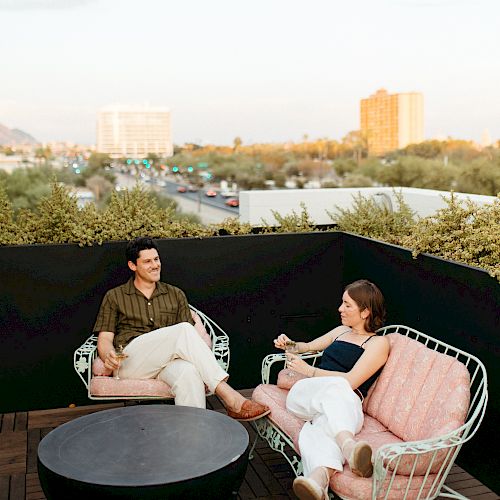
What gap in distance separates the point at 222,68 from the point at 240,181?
830 inches

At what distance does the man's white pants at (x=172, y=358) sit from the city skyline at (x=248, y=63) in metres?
35.3

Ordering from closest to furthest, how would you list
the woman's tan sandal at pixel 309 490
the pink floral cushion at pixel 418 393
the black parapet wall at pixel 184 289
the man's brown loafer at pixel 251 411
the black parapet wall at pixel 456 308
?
1. the woman's tan sandal at pixel 309 490
2. the pink floral cushion at pixel 418 393
3. the black parapet wall at pixel 456 308
4. the man's brown loafer at pixel 251 411
5. the black parapet wall at pixel 184 289

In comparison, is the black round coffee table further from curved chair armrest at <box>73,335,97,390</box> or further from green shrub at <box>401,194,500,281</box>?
green shrub at <box>401,194,500,281</box>

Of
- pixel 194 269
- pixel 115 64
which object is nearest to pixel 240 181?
pixel 115 64

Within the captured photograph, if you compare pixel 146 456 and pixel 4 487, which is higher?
pixel 146 456

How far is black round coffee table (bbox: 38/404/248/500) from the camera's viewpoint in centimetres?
277

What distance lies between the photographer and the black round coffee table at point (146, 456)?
277 cm

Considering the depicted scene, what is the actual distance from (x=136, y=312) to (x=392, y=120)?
197ft

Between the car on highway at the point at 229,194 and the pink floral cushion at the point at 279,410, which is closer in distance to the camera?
the pink floral cushion at the point at 279,410

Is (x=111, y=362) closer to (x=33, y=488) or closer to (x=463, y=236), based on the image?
(x=33, y=488)

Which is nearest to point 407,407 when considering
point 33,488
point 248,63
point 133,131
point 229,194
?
point 33,488

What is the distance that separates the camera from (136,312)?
4594mm

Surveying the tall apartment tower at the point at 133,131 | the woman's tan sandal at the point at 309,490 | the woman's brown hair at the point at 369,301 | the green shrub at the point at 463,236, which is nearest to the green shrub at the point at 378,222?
the green shrub at the point at 463,236

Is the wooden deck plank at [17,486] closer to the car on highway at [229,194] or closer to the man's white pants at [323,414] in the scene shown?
the man's white pants at [323,414]
